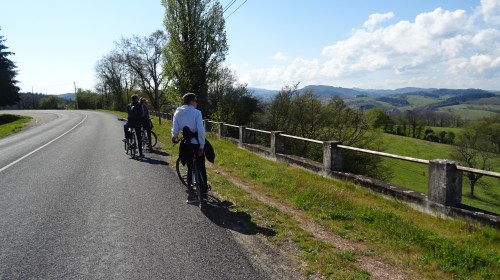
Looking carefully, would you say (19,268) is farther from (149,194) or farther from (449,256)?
(449,256)

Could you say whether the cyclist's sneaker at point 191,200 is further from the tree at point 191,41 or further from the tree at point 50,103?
the tree at point 50,103

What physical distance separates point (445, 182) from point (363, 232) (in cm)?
242

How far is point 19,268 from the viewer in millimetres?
3934

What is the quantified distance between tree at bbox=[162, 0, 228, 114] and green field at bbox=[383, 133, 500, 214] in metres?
17.9

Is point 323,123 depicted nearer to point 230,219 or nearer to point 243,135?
point 243,135

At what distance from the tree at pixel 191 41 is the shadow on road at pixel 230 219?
25.6 meters

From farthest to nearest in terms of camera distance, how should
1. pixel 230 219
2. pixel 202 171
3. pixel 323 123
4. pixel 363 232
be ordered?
pixel 323 123
pixel 202 171
pixel 230 219
pixel 363 232

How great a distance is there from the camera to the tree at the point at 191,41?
30.7 m

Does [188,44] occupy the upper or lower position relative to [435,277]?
upper

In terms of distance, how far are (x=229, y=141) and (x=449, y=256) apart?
14477 mm

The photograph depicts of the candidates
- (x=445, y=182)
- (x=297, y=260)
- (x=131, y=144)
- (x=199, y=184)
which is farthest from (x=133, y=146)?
(x=445, y=182)

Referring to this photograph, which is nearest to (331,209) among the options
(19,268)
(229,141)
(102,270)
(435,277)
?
(435,277)

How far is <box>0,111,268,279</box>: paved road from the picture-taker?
3932 mm

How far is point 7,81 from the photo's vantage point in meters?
48.4
